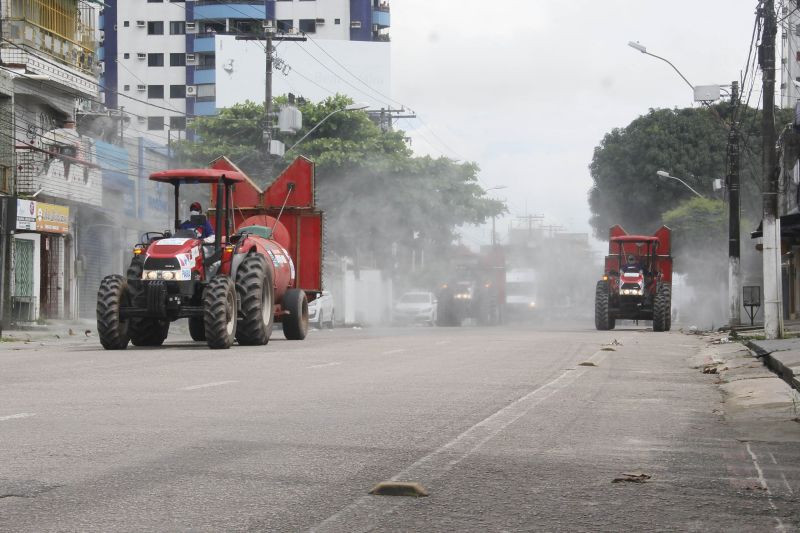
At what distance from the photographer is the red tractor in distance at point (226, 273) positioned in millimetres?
20172

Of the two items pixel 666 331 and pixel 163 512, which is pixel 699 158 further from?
pixel 163 512

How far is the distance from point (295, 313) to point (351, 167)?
3059 cm

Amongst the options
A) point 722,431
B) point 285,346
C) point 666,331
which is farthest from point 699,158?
point 722,431

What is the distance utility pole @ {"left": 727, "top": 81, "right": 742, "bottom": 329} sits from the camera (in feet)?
124

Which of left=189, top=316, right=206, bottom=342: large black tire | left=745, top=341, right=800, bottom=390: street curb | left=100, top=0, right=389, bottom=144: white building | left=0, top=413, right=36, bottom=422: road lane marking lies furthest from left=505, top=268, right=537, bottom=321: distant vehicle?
left=0, top=413, right=36, bottom=422: road lane marking

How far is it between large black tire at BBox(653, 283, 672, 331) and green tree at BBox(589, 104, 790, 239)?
37355mm

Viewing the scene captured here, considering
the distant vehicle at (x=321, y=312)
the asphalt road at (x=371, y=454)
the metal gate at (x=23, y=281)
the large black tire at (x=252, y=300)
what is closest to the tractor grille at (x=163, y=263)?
the large black tire at (x=252, y=300)

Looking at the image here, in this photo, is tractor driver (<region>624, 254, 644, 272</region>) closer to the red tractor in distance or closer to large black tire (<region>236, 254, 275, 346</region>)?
the red tractor in distance

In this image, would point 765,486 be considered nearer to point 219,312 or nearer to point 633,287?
point 219,312

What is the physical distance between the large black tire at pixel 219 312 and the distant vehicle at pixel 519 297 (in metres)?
43.3

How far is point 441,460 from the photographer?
24.3 feet

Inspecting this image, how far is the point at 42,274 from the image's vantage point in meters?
41.1

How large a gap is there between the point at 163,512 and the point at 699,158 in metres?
74.4

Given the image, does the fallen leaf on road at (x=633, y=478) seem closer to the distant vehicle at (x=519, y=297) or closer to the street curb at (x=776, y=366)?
the street curb at (x=776, y=366)
